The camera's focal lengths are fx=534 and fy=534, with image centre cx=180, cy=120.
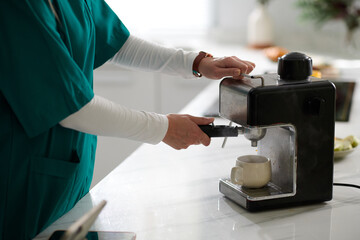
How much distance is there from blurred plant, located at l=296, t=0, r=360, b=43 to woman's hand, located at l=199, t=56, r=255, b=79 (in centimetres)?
188

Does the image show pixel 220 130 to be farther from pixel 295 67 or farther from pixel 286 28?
pixel 286 28

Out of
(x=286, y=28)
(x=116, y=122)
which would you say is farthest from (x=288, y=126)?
(x=286, y=28)

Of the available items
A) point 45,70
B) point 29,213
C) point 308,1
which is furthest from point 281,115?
point 308,1

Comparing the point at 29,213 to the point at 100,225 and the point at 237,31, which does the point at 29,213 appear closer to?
the point at 100,225

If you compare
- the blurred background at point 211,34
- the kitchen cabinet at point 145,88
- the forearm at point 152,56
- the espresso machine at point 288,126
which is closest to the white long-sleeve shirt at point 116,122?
the espresso machine at point 288,126

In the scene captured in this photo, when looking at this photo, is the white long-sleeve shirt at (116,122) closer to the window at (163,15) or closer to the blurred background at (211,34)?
the blurred background at (211,34)

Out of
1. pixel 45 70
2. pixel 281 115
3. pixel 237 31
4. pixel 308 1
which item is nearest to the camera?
pixel 45 70

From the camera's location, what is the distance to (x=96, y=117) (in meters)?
1.12

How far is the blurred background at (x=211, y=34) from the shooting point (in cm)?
314

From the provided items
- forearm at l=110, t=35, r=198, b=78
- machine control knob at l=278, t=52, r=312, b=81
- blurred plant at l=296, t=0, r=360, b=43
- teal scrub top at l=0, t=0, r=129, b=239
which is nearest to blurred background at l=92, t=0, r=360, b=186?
blurred plant at l=296, t=0, r=360, b=43

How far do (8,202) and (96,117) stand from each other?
0.95 feet

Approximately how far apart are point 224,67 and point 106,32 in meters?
0.35

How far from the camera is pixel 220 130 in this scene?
3.88 feet

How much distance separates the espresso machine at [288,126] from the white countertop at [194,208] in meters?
0.04
